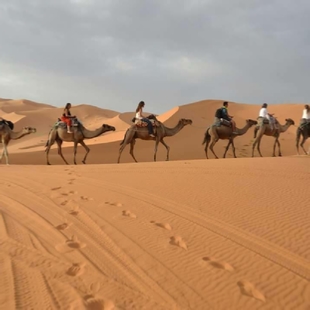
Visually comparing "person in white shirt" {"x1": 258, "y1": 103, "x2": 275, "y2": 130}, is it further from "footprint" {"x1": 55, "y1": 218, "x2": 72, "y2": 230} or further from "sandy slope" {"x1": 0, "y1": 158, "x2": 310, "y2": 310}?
"footprint" {"x1": 55, "y1": 218, "x2": 72, "y2": 230}

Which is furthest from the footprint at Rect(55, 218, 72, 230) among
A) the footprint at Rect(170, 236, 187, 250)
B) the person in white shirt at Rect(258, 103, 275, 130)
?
the person in white shirt at Rect(258, 103, 275, 130)

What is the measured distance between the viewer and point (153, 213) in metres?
5.18

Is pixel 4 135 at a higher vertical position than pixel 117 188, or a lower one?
higher

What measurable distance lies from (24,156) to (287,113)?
82.0 feet

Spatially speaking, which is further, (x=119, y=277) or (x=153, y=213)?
(x=153, y=213)

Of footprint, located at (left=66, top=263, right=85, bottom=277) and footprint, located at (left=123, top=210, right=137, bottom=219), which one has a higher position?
footprint, located at (left=123, top=210, right=137, bottom=219)

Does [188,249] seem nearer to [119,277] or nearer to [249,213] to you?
[119,277]

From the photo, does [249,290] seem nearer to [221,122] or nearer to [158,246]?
[158,246]

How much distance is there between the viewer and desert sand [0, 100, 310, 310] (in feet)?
9.29

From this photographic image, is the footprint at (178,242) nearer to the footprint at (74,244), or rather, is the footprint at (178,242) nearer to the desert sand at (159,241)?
the desert sand at (159,241)

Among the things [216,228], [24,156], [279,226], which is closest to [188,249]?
[216,228]

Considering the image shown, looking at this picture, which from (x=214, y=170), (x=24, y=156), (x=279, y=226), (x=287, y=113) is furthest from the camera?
(x=287, y=113)

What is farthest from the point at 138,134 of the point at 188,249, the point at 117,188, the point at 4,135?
the point at 188,249

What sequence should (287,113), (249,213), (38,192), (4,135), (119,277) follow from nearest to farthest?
(119,277) < (249,213) < (38,192) < (4,135) < (287,113)
